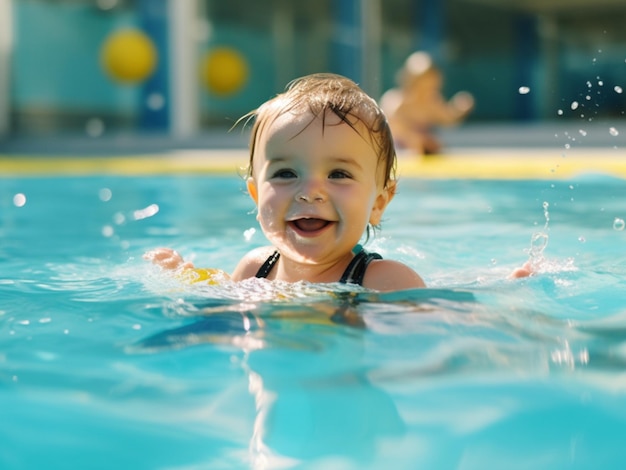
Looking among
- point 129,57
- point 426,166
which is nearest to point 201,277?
point 426,166

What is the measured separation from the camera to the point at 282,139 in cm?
239

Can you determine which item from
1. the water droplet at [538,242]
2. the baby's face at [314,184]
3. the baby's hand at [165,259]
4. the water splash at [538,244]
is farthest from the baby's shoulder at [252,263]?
the water droplet at [538,242]

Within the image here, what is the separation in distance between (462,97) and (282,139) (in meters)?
9.52

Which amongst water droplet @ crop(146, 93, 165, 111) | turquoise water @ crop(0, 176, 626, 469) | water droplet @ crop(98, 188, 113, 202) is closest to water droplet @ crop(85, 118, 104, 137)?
water droplet @ crop(146, 93, 165, 111)

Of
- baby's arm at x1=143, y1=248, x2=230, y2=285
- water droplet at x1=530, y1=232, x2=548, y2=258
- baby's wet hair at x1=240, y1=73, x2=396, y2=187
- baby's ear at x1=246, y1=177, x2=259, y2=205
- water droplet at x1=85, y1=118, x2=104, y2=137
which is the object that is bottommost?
water droplet at x1=85, y1=118, x2=104, y2=137

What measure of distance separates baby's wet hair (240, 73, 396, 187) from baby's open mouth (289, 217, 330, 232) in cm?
23

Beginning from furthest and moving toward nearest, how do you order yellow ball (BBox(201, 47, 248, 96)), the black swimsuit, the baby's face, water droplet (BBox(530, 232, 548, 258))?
1. yellow ball (BBox(201, 47, 248, 96))
2. water droplet (BBox(530, 232, 548, 258))
3. the black swimsuit
4. the baby's face

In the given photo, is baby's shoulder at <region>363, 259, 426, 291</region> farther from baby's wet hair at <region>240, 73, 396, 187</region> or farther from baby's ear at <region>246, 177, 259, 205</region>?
baby's ear at <region>246, 177, 259, 205</region>

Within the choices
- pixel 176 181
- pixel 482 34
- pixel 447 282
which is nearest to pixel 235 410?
pixel 447 282

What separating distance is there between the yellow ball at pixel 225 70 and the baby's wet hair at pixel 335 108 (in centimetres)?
1042

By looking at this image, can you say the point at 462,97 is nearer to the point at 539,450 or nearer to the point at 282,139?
the point at 282,139

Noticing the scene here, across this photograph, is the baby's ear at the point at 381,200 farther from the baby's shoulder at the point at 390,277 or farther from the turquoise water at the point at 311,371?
the turquoise water at the point at 311,371

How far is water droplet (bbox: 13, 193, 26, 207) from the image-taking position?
566cm

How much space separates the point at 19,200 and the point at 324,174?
402 centimetres
